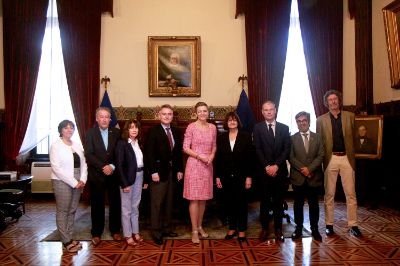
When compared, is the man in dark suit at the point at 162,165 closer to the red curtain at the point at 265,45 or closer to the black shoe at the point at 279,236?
the black shoe at the point at 279,236

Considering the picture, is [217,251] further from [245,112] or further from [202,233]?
[245,112]

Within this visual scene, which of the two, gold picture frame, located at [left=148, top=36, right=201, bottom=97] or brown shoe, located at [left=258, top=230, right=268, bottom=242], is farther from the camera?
gold picture frame, located at [left=148, top=36, right=201, bottom=97]

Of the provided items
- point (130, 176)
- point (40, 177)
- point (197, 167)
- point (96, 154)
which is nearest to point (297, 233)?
point (197, 167)

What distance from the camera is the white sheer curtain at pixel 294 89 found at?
686cm

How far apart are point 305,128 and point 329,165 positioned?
0.59 meters

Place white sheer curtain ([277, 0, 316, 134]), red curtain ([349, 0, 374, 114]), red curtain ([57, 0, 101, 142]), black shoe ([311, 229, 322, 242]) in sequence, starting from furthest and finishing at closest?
white sheer curtain ([277, 0, 316, 134])
red curtain ([57, 0, 101, 142])
red curtain ([349, 0, 374, 114])
black shoe ([311, 229, 322, 242])

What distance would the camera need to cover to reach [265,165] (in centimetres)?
402

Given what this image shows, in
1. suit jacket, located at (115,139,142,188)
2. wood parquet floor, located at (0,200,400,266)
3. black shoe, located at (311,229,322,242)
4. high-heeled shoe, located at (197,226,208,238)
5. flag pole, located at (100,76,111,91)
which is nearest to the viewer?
wood parquet floor, located at (0,200,400,266)

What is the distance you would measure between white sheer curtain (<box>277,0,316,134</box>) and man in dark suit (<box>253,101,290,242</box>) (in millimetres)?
2859

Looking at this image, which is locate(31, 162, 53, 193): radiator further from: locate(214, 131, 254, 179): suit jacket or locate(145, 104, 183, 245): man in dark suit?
locate(214, 131, 254, 179): suit jacket

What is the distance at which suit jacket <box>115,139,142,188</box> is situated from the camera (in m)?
3.88

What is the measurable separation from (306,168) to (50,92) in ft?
16.5

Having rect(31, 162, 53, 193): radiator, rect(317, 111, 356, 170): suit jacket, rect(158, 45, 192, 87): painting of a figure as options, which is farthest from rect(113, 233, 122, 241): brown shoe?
rect(158, 45, 192, 87): painting of a figure

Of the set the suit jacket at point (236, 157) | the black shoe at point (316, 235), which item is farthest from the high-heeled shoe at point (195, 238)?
the black shoe at point (316, 235)
